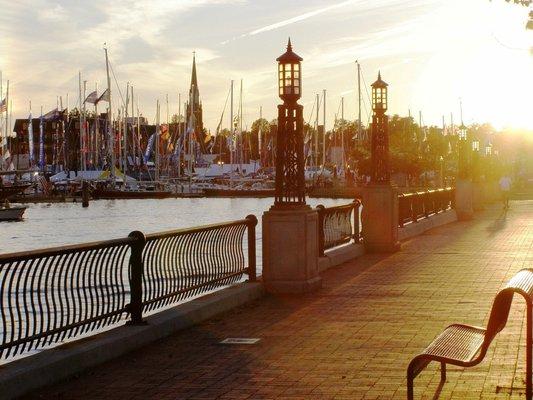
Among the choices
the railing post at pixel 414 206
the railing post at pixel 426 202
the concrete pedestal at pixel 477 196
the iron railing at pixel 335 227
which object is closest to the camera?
the iron railing at pixel 335 227

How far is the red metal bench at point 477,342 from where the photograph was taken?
7805 mm

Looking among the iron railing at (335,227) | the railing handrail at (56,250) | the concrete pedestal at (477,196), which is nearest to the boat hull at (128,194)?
the concrete pedestal at (477,196)

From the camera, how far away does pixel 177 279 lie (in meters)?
14.7

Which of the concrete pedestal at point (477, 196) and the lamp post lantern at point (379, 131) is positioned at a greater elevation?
the lamp post lantern at point (379, 131)

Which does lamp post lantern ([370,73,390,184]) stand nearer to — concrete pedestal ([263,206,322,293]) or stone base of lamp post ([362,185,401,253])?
stone base of lamp post ([362,185,401,253])

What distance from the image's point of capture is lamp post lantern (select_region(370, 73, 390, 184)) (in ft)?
89.0

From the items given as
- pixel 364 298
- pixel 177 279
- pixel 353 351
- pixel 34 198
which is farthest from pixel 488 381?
pixel 34 198

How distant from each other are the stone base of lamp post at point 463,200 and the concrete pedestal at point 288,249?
27.5 m

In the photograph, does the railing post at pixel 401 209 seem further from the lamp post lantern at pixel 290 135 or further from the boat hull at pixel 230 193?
the boat hull at pixel 230 193

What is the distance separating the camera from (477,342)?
8914mm

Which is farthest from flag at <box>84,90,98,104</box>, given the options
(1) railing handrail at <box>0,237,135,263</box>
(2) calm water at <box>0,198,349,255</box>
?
(1) railing handrail at <box>0,237,135,263</box>

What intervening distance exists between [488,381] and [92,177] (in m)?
134

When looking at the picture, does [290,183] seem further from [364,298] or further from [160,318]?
[160,318]

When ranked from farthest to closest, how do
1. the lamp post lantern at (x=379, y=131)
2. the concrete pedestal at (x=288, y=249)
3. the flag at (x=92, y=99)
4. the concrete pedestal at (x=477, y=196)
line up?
the flag at (x=92, y=99)
the concrete pedestal at (x=477, y=196)
the lamp post lantern at (x=379, y=131)
the concrete pedestal at (x=288, y=249)
